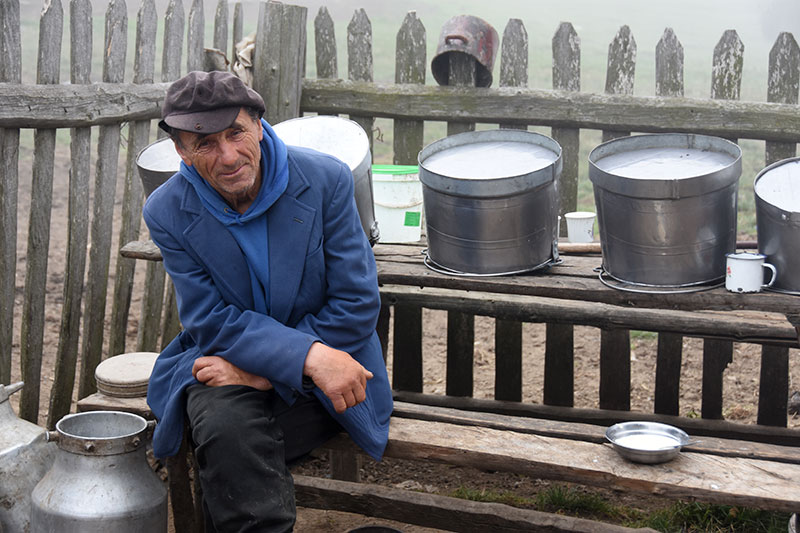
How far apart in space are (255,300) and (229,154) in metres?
0.48

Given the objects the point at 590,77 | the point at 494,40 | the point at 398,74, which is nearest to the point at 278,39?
the point at 398,74

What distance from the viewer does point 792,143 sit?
421cm

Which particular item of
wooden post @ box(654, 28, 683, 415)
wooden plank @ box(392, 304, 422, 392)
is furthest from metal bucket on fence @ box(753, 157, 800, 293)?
wooden plank @ box(392, 304, 422, 392)

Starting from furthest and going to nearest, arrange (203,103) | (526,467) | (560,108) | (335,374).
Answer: (560,108), (526,467), (335,374), (203,103)

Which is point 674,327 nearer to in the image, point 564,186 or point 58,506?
point 564,186

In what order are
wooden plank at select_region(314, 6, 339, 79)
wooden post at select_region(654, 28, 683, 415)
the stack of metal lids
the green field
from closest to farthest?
1. the stack of metal lids
2. wooden post at select_region(654, 28, 683, 415)
3. wooden plank at select_region(314, 6, 339, 79)
4. the green field

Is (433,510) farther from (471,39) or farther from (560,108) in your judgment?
(471,39)

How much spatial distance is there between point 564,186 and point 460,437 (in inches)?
74.9

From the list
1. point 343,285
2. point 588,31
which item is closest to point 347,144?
point 343,285

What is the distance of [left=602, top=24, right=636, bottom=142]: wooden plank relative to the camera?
436cm

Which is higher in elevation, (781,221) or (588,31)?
(588,31)

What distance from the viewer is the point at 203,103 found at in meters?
2.56

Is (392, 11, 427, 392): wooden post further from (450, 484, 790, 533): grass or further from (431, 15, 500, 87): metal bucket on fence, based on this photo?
(450, 484, 790, 533): grass

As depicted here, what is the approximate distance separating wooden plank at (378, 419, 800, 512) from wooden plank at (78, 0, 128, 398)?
68.6 inches
